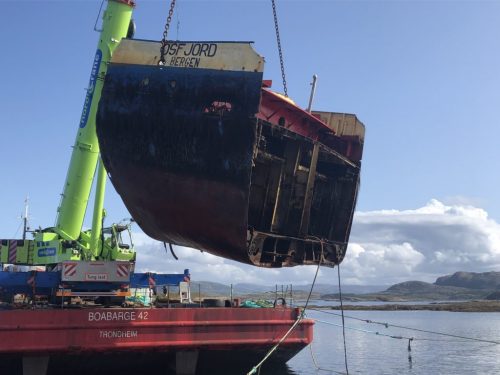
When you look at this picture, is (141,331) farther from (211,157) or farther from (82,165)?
(82,165)

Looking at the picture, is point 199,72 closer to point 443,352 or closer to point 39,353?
point 39,353

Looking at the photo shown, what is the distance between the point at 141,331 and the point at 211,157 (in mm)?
5454

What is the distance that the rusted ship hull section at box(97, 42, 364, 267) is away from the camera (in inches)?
413

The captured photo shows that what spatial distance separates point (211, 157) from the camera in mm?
10656

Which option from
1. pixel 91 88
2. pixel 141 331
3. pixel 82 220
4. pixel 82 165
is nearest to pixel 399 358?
pixel 141 331

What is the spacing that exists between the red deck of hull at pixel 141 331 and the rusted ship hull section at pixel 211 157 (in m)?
2.46

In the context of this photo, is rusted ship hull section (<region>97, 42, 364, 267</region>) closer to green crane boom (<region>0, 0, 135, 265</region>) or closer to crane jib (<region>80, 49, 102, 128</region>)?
green crane boom (<region>0, 0, 135, 265</region>)

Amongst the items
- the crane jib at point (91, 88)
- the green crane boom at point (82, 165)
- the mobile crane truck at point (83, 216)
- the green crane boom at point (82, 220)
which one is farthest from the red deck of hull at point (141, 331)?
the crane jib at point (91, 88)

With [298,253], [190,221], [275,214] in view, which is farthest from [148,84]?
[298,253]

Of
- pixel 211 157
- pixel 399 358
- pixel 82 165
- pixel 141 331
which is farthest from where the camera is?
pixel 399 358

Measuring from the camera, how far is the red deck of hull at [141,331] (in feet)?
40.4

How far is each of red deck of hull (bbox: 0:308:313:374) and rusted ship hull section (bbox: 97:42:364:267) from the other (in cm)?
246

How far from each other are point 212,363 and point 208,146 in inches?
278

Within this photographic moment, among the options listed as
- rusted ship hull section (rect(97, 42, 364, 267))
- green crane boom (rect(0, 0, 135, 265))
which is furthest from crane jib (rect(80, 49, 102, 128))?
rusted ship hull section (rect(97, 42, 364, 267))
